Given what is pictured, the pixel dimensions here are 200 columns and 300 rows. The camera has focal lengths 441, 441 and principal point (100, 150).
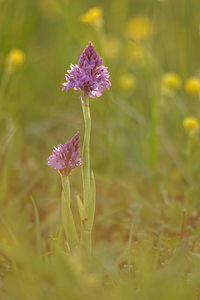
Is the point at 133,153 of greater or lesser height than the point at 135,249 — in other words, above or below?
above

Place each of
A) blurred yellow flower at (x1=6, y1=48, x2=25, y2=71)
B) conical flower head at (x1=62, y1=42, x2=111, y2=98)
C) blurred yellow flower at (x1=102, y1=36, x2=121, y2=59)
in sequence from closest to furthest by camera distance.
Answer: conical flower head at (x1=62, y1=42, x2=111, y2=98) < blurred yellow flower at (x1=6, y1=48, x2=25, y2=71) < blurred yellow flower at (x1=102, y1=36, x2=121, y2=59)

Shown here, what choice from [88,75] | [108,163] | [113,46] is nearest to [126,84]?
[108,163]

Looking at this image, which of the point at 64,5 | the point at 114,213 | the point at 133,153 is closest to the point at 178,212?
the point at 114,213

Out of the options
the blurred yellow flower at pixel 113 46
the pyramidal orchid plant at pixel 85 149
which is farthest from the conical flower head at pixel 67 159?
the blurred yellow flower at pixel 113 46

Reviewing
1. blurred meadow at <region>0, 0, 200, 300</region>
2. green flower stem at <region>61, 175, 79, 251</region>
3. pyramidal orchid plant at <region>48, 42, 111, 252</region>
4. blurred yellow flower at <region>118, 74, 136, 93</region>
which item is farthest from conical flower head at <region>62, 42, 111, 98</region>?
blurred yellow flower at <region>118, 74, 136, 93</region>

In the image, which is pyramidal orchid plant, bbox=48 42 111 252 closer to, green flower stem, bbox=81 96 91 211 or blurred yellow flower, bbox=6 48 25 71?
green flower stem, bbox=81 96 91 211

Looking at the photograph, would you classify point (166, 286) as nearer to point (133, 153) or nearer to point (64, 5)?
point (133, 153)

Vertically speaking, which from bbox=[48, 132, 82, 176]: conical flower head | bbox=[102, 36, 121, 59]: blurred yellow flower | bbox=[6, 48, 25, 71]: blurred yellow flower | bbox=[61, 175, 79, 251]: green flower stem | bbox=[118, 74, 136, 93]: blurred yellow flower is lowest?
bbox=[61, 175, 79, 251]: green flower stem
